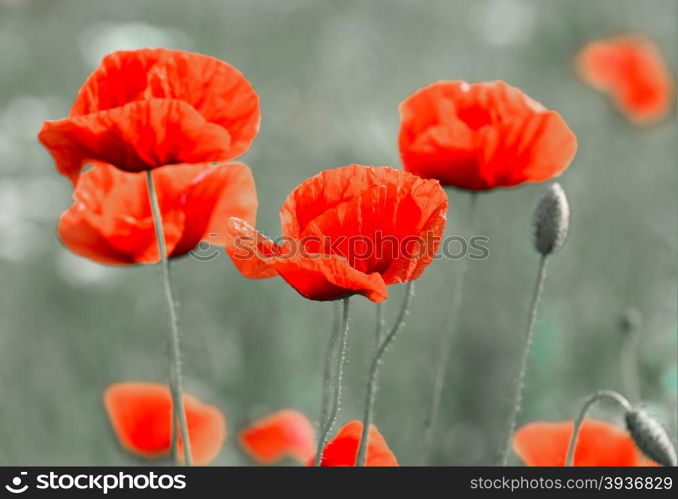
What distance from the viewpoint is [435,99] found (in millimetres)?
1130

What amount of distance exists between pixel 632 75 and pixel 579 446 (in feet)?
8.47

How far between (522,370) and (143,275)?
87.3 inches

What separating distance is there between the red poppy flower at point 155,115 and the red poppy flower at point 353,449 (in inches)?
12.3

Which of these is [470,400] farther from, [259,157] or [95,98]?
[95,98]

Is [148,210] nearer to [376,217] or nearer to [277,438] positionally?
[376,217]

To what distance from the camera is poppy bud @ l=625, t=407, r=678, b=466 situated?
97cm

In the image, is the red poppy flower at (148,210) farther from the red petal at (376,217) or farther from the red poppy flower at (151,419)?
the red poppy flower at (151,419)

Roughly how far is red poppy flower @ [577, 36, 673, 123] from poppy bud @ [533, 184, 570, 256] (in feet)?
8.61

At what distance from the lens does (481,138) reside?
1.12 m

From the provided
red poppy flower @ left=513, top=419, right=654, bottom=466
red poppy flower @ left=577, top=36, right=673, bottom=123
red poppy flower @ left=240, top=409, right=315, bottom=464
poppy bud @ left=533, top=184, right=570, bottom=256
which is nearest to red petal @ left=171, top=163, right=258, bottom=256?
poppy bud @ left=533, top=184, right=570, bottom=256

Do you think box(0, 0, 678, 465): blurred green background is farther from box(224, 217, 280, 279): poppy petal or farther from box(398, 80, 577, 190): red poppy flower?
box(224, 217, 280, 279): poppy petal

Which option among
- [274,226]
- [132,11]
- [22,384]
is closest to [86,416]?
[22,384]

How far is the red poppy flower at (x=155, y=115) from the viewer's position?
931mm

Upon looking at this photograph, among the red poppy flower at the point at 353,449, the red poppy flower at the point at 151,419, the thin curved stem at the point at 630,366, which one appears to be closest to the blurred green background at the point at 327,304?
the thin curved stem at the point at 630,366
